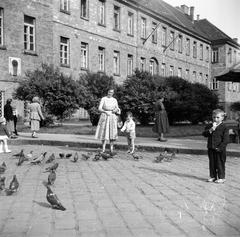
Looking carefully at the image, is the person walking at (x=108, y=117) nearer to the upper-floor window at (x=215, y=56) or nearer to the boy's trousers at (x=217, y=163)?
the boy's trousers at (x=217, y=163)

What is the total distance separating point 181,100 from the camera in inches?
1188

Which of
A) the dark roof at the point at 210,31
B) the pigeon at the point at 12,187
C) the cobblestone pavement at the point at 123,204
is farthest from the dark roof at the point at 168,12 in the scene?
the pigeon at the point at 12,187

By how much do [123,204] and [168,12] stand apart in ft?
154

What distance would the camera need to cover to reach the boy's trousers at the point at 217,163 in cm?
794

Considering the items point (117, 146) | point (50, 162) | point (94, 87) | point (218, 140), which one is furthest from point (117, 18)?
point (218, 140)

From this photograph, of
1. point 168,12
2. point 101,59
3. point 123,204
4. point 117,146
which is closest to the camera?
point 123,204

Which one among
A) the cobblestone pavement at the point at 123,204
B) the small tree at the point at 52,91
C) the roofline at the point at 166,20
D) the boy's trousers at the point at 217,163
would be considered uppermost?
the roofline at the point at 166,20

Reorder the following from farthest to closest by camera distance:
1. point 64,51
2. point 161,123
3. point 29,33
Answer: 1. point 64,51
2. point 29,33
3. point 161,123

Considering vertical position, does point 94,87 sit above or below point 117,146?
above

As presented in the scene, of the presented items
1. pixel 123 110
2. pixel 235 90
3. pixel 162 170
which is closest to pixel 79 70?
pixel 123 110

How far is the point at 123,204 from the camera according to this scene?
6043 millimetres

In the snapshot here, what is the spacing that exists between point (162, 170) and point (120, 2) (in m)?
30.5

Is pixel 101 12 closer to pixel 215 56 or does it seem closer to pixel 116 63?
pixel 116 63

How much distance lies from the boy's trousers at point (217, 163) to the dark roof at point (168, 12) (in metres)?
34.0
